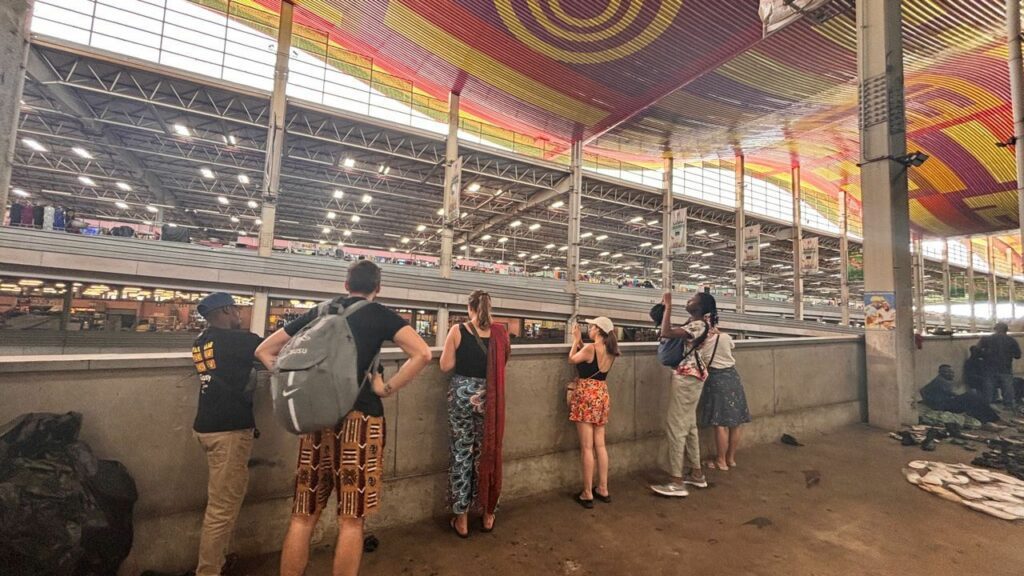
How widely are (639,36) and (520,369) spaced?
13.9 metres

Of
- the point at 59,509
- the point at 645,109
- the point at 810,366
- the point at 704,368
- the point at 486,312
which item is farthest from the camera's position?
the point at 645,109

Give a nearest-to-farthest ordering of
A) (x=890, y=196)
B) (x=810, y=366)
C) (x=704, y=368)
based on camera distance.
Answer: (x=704, y=368)
(x=810, y=366)
(x=890, y=196)

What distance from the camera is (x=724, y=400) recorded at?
4562mm

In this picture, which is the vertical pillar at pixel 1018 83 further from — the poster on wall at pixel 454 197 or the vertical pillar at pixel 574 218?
the poster on wall at pixel 454 197

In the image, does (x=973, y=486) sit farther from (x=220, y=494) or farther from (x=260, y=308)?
(x=260, y=308)

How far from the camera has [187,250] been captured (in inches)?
548

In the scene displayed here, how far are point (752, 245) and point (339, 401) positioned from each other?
86.6 feet

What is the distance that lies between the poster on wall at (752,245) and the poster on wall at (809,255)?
5.52m

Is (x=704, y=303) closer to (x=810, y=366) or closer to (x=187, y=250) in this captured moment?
(x=810, y=366)

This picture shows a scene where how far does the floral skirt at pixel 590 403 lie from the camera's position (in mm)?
3705

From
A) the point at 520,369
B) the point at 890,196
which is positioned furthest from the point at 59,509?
the point at 890,196

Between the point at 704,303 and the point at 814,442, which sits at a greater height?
the point at 704,303

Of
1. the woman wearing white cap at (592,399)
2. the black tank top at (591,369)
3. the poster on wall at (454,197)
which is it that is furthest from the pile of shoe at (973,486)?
the poster on wall at (454,197)

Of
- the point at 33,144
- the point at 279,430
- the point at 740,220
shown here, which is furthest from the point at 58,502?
the point at 740,220
